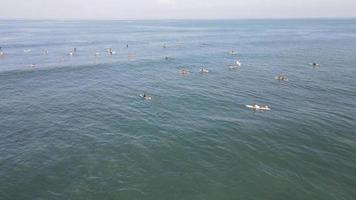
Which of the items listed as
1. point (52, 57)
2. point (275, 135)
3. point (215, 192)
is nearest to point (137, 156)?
point (215, 192)

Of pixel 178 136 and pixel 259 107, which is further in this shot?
pixel 259 107

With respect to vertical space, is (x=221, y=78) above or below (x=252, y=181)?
Answer: above

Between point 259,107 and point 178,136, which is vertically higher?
point 259,107

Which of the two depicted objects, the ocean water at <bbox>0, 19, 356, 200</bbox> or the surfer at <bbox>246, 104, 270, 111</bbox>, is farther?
the surfer at <bbox>246, 104, 270, 111</bbox>

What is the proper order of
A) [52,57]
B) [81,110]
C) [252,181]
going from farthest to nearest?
[52,57] → [81,110] → [252,181]

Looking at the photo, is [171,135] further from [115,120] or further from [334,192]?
[334,192]

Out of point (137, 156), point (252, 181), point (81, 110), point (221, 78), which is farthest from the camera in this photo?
point (221, 78)

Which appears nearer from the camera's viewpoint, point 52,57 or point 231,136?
point 231,136

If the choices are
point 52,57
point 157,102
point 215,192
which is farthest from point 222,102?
point 52,57

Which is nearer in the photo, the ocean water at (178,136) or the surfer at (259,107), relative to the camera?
the ocean water at (178,136)
